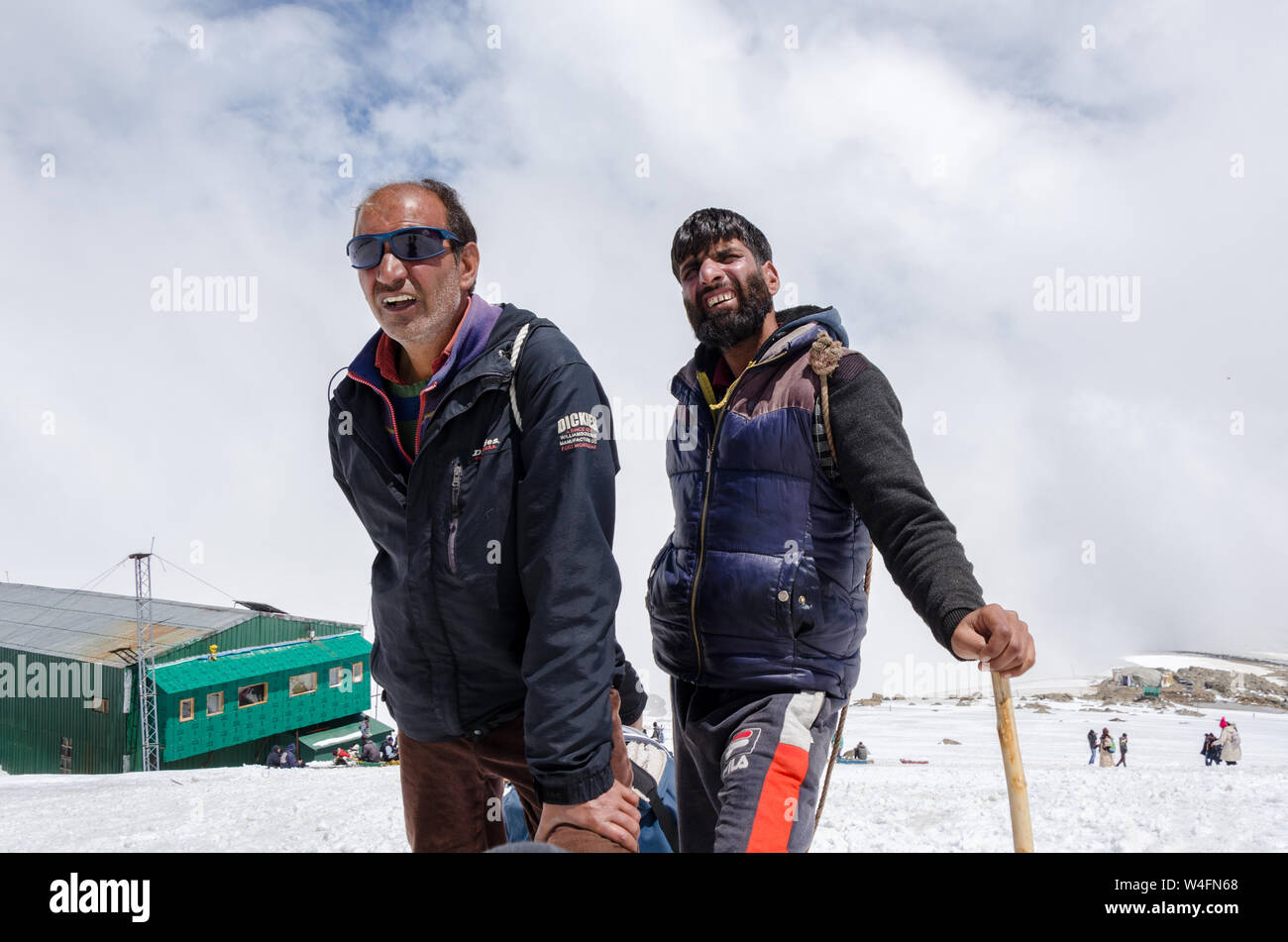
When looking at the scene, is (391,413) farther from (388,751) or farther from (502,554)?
(388,751)

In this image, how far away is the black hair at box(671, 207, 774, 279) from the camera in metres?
3.13

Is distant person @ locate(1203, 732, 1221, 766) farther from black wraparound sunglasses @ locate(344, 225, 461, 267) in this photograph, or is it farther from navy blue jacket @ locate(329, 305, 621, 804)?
black wraparound sunglasses @ locate(344, 225, 461, 267)

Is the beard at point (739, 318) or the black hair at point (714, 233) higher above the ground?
the black hair at point (714, 233)

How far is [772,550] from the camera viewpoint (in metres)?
2.76

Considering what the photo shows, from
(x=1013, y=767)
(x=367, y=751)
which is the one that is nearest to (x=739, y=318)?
(x=1013, y=767)

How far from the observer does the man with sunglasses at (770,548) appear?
2.50 meters

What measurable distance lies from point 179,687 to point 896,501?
28304 mm

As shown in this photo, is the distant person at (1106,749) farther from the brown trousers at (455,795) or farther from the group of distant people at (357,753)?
the group of distant people at (357,753)

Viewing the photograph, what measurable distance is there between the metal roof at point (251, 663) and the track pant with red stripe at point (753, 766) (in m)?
25.5

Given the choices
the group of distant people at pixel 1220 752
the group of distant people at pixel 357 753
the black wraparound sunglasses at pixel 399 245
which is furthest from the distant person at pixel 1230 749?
the group of distant people at pixel 357 753

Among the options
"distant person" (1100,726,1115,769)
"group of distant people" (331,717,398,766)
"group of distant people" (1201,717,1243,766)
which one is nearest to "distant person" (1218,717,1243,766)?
"group of distant people" (1201,717,1243,766)

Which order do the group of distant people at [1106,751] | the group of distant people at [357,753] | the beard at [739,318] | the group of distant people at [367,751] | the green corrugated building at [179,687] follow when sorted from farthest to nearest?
1. the green corrugated building at [179,687]
2. the group of distant people at [357,753]
3. the group of distant people at [367,751]
4. the group of distant people at [1106,751]
5. the beard at [739,318]
